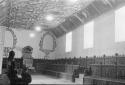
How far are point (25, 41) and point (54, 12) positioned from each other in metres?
6.38

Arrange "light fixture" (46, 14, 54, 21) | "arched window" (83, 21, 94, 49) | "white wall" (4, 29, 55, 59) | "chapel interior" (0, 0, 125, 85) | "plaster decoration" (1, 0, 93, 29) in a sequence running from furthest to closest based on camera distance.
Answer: "white wall" (4, 29, 55, 59) → "light fixture" (46, 14, 54, 21) → "arched window" (83, 21, 94, 49) → "plaster decoration" (1, 0, 93, 29) → "chapel interior" (0, 0, 125, 85)

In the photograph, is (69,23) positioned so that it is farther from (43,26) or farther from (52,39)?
(52,39)

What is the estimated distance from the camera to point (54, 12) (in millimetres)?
12930

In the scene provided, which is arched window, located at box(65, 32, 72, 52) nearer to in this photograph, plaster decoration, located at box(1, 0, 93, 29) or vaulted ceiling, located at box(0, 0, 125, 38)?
vaulted ceiling, located at box(0, 0, 125, 38)

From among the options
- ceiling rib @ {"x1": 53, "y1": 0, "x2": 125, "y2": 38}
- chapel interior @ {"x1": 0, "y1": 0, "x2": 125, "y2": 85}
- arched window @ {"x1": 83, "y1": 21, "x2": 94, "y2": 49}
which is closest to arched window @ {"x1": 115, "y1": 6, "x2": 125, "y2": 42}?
chapel interior @ {"x1": 0, "y1": 0, "x2": 125, "y2": 85}

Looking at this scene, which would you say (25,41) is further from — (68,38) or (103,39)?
(103,39)

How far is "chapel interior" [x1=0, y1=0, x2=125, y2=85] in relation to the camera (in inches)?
354

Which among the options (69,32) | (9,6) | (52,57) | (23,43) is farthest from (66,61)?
(9,6)

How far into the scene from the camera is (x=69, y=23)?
14750 mm

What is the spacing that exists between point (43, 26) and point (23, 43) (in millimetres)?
2851

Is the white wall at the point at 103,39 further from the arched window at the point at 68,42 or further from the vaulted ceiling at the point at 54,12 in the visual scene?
the arched window at the point at 68,42

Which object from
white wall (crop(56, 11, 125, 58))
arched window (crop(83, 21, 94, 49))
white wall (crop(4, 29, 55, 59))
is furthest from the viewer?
white wall (crop(4, 29, 55, 59))

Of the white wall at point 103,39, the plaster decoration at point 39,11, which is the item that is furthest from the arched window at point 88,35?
the plaster decoration at point 39,11

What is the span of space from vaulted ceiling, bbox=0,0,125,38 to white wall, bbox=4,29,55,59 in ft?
3.37
